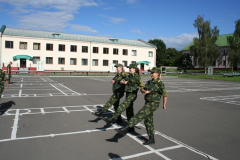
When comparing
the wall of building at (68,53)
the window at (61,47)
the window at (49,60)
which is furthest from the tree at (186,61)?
the window at (49,60)

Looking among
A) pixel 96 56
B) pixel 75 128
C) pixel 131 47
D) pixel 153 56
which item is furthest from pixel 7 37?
pixel 75 128

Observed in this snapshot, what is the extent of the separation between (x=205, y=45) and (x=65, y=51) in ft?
110

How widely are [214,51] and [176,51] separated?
57.0 meters

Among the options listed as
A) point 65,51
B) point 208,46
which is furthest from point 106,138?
point 208,46

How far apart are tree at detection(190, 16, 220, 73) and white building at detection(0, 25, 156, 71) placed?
11456 millimetres

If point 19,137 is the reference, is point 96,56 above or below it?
above

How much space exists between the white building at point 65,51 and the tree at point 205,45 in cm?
1146

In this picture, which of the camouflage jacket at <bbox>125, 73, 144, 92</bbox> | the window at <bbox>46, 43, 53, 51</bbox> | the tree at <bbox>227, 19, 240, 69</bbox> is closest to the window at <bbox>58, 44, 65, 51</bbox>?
the window at <bbox>46, 43, 53, 51</bbox>

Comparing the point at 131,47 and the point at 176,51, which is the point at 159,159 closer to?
the point at 131,47

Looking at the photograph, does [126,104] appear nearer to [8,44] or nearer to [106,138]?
[106,138]

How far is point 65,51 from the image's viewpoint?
4469 centimetres

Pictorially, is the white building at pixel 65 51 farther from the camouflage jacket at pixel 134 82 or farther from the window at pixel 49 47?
the camouflage jacket at pixel 134 82

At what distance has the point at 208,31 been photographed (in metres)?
50.8

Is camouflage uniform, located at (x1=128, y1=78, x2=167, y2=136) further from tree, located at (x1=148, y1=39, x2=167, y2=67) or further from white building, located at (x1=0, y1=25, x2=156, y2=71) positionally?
tree, located at (x1=148, y1=39, x2=167, y2=67)
